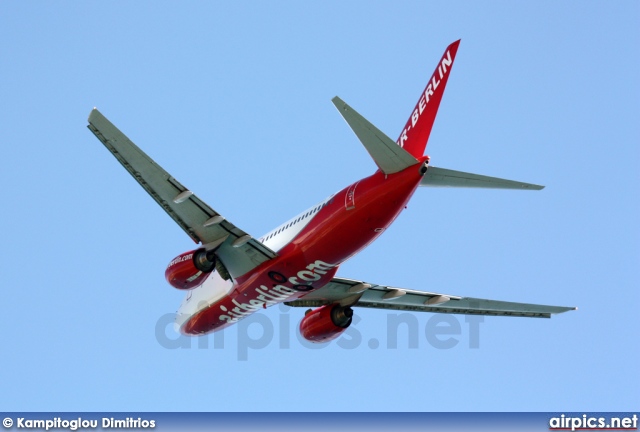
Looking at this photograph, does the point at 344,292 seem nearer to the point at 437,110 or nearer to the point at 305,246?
the point at 305,246

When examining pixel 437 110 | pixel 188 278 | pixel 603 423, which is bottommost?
pixel 603 423

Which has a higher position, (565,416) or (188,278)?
(188,278)

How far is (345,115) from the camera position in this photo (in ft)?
95.5

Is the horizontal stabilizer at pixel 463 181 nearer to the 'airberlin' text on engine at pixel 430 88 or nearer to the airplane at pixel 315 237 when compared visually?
the airplane at pixel 315 237

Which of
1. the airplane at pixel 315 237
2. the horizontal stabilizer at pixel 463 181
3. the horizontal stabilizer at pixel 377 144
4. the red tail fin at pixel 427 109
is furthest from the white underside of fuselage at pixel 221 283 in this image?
the horizontal stabilizer at pixel 463 181

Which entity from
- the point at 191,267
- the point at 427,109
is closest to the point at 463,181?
the point at 427,109

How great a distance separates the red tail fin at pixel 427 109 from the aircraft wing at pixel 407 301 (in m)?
8.58

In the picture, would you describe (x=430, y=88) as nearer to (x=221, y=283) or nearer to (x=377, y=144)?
(x=377, y=144)

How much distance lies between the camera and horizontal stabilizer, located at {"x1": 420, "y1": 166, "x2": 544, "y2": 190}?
100 feet

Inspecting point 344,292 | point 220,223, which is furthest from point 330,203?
point 344,292

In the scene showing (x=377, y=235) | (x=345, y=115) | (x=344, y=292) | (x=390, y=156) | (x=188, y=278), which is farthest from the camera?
(x=344, y=292)

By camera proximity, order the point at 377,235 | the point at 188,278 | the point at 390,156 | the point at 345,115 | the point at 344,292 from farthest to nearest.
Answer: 1. the point at 344,292
2. the point at 188,278
3. the point at 377,235
4. the point at 390,156
5. the point at 345,115

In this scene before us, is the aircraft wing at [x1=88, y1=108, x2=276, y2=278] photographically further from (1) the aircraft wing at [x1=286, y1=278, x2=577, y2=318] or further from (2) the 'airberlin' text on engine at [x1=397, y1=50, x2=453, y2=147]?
(2) the 'airberlin' text on engine at [x1=397, y1=50, x2=453, y2=147]

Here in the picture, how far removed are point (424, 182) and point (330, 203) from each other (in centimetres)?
358
